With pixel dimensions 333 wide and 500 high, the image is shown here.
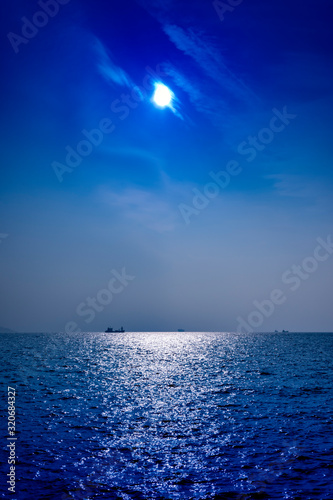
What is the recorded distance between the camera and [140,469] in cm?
2017

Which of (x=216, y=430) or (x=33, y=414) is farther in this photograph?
(x=33, y=414)

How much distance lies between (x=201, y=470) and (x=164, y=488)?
3.27 m

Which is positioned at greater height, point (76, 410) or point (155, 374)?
point (155, 374)

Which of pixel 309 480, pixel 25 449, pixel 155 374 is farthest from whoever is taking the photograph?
pixel 155 374

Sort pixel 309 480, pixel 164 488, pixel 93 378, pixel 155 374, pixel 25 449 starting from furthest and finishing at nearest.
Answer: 1. pixel 155 374
2. pixel 93 378
3. pixel 25 449
4. pixel 309 480
5. pixel 164 488

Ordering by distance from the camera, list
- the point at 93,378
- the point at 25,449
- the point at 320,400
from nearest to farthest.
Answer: the point at 25,449 < the point at 320,400 < the point at 93,378

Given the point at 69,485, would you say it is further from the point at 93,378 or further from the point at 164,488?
the point at 93,378

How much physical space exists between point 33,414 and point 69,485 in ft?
54.4

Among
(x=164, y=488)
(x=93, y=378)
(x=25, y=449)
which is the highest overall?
(x=93, y=378)

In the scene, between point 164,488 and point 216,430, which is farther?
point 216,430

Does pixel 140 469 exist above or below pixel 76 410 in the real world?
→ below

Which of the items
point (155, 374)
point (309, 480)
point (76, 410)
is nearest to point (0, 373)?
point (155, 374)

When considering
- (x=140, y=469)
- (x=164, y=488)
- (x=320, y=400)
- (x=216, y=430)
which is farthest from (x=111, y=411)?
(x=320, y=400)

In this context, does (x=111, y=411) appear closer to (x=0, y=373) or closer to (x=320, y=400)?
(x=320, y=400)
